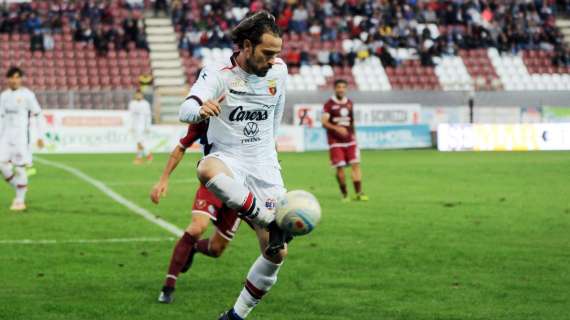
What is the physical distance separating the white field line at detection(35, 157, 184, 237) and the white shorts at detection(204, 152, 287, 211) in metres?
6.29

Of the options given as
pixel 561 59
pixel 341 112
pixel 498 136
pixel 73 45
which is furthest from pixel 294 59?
pixel 341 112

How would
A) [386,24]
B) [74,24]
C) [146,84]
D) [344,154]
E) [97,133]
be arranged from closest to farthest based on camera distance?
[344,154] → [97,133] → [146,84] → [74,24] → [386,24]

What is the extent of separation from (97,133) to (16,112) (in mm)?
20602

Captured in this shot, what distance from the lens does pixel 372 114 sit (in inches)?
1624

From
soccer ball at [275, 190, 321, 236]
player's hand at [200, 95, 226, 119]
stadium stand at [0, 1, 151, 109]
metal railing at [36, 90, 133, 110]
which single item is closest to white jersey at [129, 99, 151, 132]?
metal railing at [36, 90, 133, 110]

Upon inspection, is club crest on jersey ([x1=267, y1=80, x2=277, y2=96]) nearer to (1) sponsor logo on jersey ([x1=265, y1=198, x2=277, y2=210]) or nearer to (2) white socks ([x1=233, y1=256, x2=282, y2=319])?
(1) sponsor logo on jersey ([x1=265, y1=198, x2=277, y2=210])

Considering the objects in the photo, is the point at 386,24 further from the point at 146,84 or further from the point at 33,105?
the point at 33,105

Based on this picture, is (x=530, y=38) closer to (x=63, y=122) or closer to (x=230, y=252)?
(x=63, y=122)

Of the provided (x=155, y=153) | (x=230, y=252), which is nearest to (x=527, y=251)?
(x=230, y=252)

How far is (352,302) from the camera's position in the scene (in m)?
8.48

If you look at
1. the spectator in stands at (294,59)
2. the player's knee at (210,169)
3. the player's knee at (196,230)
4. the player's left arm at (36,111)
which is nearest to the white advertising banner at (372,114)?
the spectator in stands at (294,59)

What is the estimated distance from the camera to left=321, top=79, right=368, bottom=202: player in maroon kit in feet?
64.0

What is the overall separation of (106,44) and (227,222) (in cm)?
3690

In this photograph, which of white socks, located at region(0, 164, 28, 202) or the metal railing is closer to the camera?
white socks, located at region(0, 164, 28, 202)
